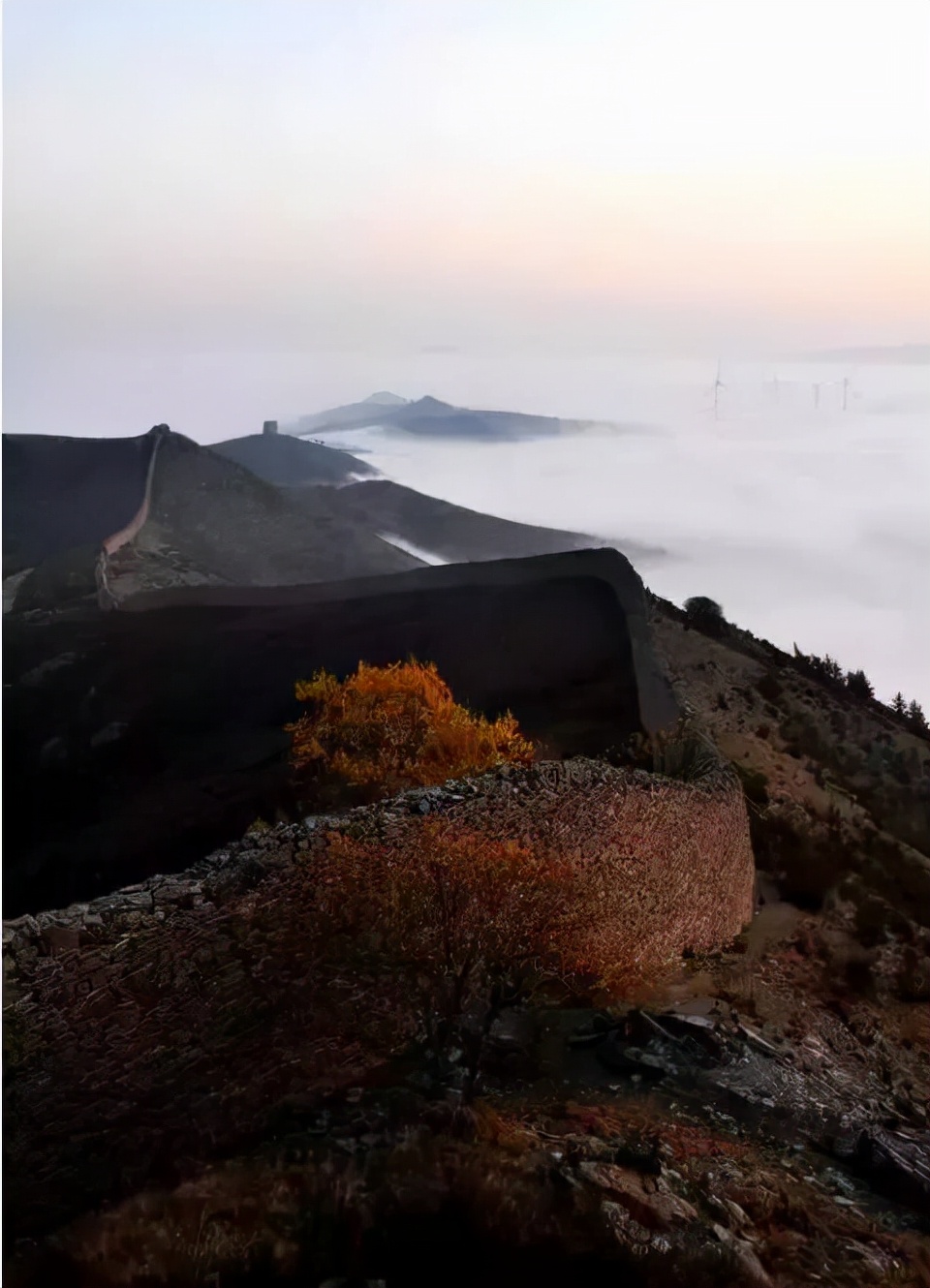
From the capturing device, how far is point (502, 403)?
3166 millimetres

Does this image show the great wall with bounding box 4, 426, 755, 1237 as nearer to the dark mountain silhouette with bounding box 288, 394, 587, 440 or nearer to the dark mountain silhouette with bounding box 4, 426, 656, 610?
the dark mountain silhouette with bounding box 4, 426, 656, 610

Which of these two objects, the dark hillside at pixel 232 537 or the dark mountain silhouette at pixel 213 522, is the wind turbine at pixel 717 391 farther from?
the dark hillside at pixel 232 537

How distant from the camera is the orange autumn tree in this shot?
2.77 metres

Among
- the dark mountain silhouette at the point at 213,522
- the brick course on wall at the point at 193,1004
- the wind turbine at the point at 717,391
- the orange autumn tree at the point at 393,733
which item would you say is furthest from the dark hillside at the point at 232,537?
the wind turbine at the point at 717,391

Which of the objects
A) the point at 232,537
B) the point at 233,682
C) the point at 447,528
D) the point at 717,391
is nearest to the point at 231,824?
the point at 233,682

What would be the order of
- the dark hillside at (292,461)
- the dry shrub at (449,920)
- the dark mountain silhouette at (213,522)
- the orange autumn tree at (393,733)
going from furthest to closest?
1. the dark hillside at (292,461)
2. the dark mountain silhouette at (213,522)
3. the orange autumn tree at (393,733)
4. the dry shrub at (449,920)

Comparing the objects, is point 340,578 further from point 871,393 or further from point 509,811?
point 871,393

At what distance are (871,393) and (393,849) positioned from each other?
1.79 m

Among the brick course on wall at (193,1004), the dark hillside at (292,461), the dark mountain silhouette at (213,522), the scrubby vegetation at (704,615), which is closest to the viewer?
the brick course on wall at (193,1004)

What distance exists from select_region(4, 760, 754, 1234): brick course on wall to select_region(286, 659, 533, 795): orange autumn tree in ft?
0.20

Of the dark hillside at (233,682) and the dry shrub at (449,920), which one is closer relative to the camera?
the dry shrub at (449,920)

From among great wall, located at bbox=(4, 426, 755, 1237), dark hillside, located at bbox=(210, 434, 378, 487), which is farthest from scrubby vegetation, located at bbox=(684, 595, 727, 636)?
dark hillside, located at bbox=(210, 434, 378, 487)

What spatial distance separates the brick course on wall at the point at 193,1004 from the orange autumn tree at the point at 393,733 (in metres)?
0.06

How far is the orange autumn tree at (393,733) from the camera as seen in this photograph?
2.77 metres
